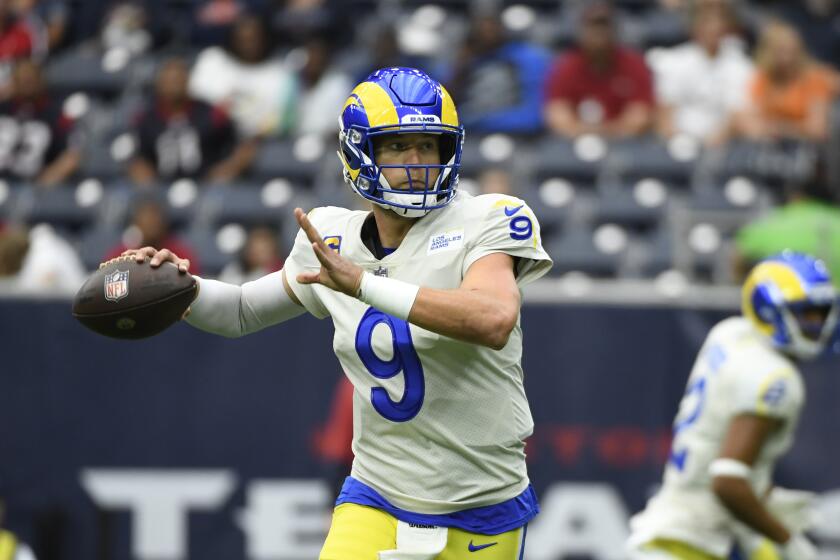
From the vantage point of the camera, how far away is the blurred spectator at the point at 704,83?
9164 mm

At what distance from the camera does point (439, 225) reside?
3910mm

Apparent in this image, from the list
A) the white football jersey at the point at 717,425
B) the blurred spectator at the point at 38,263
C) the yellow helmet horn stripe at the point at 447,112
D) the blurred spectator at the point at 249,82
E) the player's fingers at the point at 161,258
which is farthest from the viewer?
the blurred spectator at the point at 249,82

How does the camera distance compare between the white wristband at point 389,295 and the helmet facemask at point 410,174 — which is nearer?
the white wristband at point 389,295

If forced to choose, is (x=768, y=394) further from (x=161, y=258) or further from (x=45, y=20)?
(x=45, y=20)

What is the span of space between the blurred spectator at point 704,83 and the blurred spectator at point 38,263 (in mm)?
3895

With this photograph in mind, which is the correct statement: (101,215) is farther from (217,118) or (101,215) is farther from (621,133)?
(621,133)

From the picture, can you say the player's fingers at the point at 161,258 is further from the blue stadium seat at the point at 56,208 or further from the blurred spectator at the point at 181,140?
the blurred spectator at the point at 181,140

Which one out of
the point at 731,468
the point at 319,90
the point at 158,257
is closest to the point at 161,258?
the point at 158,257

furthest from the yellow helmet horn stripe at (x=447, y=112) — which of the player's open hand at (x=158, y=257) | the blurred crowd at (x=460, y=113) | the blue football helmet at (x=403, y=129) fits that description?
the blurred crowd at (x=460, y=113)

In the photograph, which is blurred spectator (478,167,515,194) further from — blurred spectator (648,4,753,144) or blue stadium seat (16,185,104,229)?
blue stadium seat (16,185,104,229)

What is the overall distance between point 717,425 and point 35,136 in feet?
18.7

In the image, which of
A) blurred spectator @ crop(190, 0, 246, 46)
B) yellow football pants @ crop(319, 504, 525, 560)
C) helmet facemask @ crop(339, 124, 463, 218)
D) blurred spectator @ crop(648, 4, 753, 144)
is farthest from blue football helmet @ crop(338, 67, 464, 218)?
blurred spectator @ crop(190, 0, 246, 46)

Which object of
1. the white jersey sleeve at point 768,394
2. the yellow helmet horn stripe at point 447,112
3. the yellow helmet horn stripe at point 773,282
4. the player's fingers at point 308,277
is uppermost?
the yellow helmet horn stripe at point 447,112

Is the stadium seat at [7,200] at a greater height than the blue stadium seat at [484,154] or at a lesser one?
lesser
